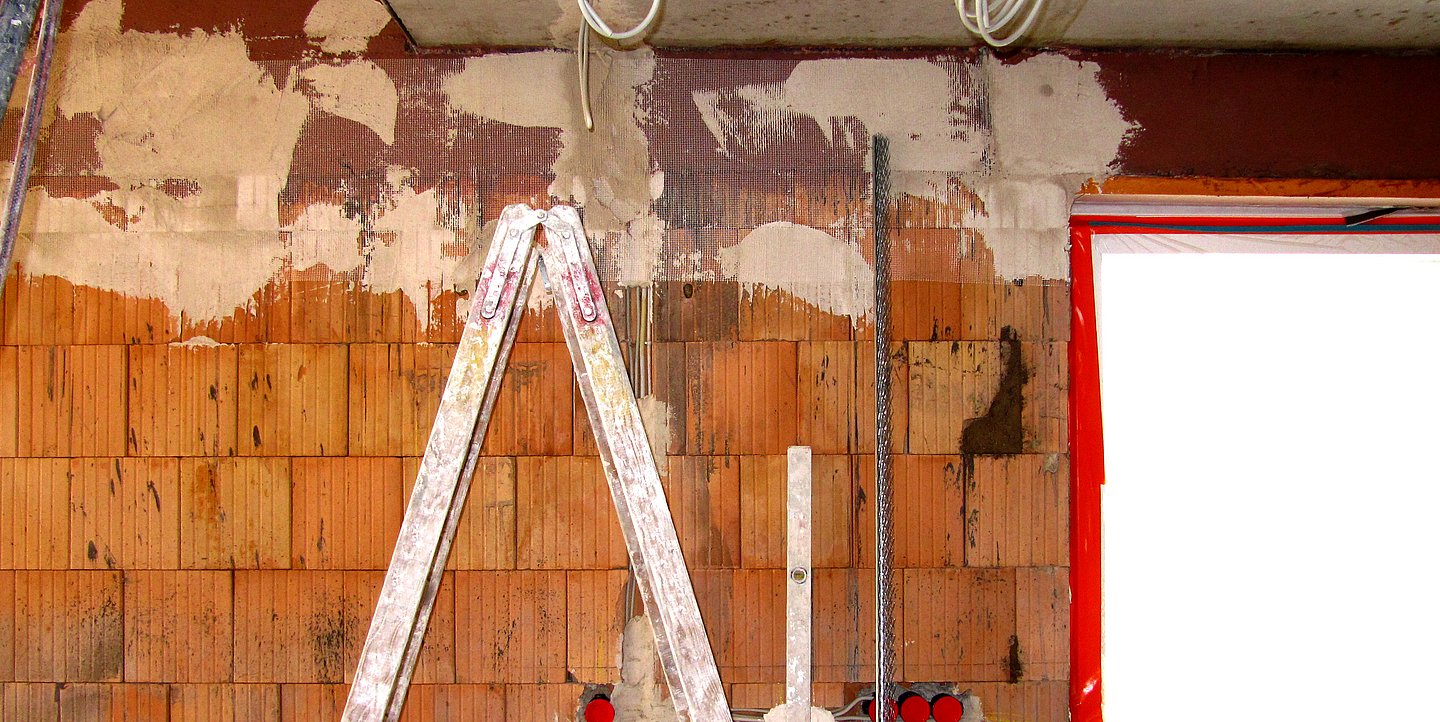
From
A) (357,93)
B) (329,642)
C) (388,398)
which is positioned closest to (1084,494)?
(388,398)

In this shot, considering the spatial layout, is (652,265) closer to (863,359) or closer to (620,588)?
(863,359)

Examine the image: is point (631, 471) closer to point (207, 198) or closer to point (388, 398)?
point (388, 398)

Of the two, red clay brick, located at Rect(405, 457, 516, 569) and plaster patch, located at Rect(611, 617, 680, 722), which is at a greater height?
red clay brick, located at Rect(405, 457, 516, 569)

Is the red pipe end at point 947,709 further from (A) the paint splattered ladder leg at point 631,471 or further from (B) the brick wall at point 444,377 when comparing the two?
(A) the paint splattered ladder leg at point 631,471

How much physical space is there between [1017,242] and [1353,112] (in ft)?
2.85

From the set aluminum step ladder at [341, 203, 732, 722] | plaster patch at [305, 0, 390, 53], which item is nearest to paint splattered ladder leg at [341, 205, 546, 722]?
aluminum step ladder at [341, 203, 732, 722]

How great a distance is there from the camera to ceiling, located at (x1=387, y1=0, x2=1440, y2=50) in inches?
59.6

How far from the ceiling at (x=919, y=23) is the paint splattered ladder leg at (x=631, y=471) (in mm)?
479

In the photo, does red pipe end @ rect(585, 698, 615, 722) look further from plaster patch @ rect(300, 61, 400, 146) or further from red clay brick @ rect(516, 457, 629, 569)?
plaster patch @ rect(300, 61, 400, 146)

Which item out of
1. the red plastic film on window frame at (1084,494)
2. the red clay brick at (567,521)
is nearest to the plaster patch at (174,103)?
the red clay brick at (567,521)

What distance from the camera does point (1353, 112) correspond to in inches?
66.8

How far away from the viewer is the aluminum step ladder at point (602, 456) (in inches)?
53.4

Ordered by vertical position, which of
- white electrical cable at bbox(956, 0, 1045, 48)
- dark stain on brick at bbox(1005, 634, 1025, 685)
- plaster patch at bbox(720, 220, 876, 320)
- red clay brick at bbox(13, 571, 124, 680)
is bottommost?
dark stain on brick at bbox(1005, 634, 1025, 685)

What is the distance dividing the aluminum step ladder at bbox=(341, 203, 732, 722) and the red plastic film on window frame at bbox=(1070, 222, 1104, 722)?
91 centimetres
